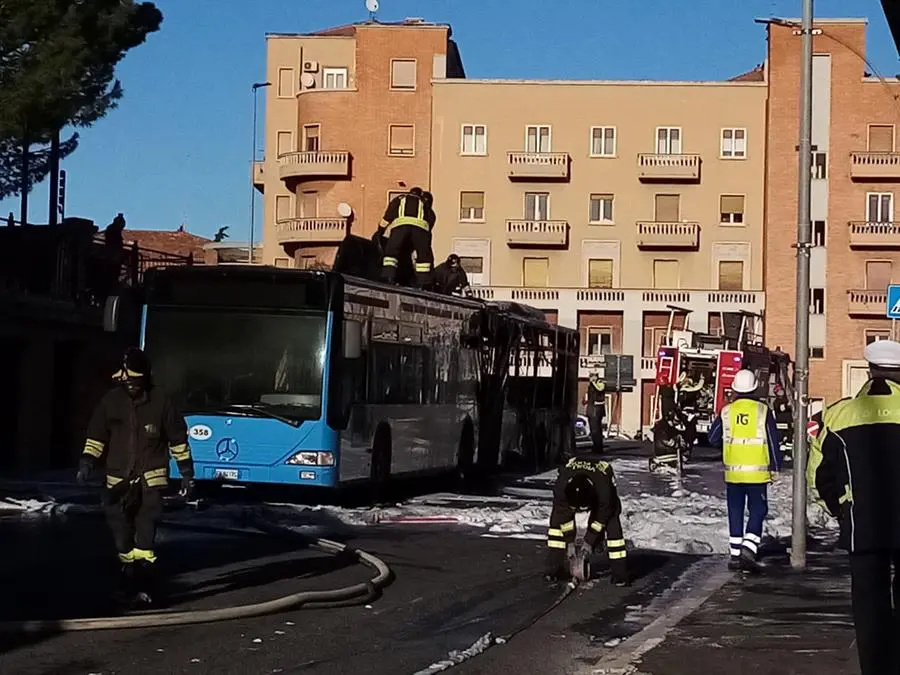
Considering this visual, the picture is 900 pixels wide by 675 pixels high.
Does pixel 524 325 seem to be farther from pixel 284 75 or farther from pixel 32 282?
pixel 284 75

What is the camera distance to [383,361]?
2236 centimetres

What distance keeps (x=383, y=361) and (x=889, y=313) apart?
22.3 feet

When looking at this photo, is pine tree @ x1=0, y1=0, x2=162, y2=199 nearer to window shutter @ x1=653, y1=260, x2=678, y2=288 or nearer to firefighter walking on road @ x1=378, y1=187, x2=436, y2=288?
firefighter walking on road @ x1=378, y1=187, x2=436, y2=288

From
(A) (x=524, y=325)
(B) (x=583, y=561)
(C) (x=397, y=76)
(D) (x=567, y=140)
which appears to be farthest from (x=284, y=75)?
(B) (x=583, y=561)

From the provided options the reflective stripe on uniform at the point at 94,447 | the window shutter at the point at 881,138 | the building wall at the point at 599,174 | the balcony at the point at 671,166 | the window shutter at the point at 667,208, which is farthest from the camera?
the window shutter at the point at 667,208

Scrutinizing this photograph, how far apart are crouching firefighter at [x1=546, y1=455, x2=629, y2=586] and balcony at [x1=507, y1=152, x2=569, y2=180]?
6175 centimetres

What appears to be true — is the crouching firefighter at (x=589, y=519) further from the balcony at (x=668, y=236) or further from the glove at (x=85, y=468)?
the balcony at (x=668, y=236)

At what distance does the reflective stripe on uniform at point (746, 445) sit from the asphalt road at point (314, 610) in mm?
1076

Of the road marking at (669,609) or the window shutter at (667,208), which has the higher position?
the window shutter at (667,208)

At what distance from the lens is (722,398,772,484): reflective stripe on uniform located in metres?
15.8

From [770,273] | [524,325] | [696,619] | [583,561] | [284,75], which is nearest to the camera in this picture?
[696,619]

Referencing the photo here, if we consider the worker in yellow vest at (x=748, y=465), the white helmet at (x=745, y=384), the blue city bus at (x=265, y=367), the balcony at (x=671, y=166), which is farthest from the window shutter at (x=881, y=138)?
the worker in yellow vest at (x=748, y=465)

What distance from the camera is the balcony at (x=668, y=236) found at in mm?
74562

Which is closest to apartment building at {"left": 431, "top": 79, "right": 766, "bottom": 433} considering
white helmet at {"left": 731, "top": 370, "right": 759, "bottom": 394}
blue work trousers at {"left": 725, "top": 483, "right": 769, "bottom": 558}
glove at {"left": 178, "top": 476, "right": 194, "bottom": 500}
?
white helmet at {"left": 731, "top": 370, "right": 759, "bottom": 394}
